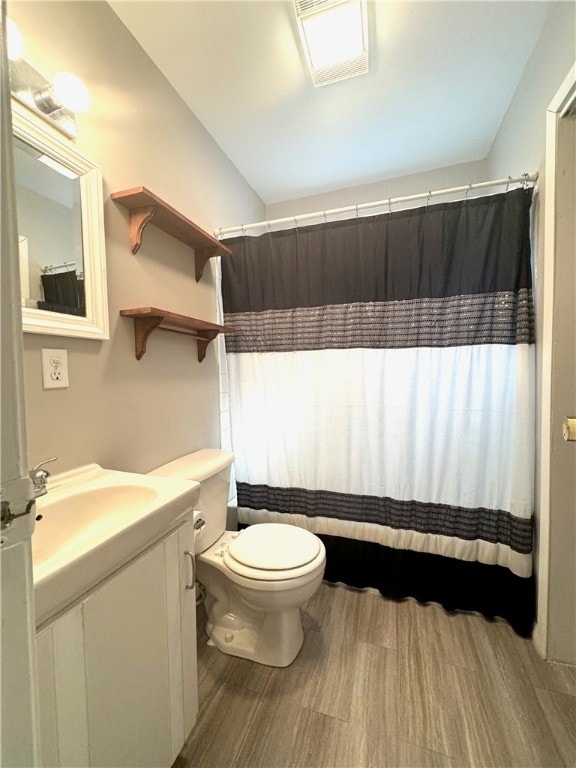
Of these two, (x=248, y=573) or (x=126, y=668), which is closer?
(x=126, y=668)

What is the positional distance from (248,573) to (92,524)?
0.59m

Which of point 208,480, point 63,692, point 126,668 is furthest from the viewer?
point 208,480

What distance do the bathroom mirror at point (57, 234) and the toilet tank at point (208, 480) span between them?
604 millimetres

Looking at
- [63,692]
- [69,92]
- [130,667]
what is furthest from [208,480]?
[69,92]

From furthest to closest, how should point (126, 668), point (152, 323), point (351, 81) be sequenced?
point (351, 81) → point (152, 323) → point (126, 668)

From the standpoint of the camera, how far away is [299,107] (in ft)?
5.10

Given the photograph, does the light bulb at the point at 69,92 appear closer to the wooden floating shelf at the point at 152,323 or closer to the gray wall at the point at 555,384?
the wooden floating shelf at the point at 152,323

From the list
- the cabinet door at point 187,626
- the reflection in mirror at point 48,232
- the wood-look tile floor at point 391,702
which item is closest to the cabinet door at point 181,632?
the cabinet door at point 187,626

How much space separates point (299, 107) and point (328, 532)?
2254 mm

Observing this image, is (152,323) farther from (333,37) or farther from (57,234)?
(333,37)

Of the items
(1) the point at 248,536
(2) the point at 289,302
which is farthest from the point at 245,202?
(1) the point at 248,536

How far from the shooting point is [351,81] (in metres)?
1.42

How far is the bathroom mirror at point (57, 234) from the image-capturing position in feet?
2.85

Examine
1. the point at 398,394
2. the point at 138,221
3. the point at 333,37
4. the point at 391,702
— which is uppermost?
the point at 333,37
